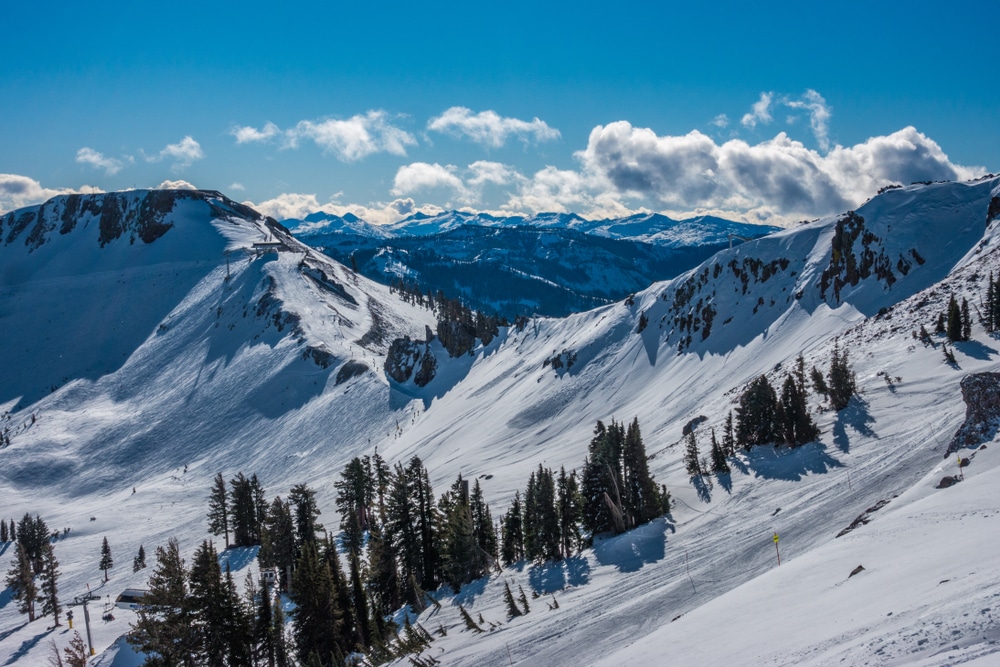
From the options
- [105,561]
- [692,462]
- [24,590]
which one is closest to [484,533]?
[692,462]

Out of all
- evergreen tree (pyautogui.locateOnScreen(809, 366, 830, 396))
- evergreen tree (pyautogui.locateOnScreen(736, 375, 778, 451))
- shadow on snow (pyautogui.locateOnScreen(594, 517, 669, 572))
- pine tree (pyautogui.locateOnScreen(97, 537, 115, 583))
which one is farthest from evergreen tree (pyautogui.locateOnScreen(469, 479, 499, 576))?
pine tree (pyautogui.locateOnScreen(97, 537, 115, 583))

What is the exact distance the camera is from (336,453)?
98125 millimetres

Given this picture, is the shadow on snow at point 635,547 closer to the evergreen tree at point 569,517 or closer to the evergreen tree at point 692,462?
the evergreen tree at point 569,517

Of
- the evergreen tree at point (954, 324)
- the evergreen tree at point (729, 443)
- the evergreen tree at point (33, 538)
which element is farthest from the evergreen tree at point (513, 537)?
the evergreen tree at point (33, 538)

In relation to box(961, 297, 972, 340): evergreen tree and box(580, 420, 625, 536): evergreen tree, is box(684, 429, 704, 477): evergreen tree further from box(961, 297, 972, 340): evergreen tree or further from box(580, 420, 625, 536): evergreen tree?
box(961, 297, 972, 340): evergreen tree

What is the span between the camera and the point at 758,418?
43688mm

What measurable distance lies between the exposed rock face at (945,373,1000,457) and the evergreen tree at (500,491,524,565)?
25.6 m

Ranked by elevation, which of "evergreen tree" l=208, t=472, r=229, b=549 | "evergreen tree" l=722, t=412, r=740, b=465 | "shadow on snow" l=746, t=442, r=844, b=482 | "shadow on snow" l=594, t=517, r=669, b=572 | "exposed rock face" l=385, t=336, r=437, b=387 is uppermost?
"exposed rock face" l=385, t=336, r=437, b=387

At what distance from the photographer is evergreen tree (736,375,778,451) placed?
4250 cm

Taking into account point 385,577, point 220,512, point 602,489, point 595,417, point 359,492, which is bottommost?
point 385,577

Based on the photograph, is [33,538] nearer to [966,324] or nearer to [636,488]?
[636,488]

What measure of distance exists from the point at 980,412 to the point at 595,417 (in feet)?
183

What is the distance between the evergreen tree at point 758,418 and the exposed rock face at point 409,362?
8143 cm

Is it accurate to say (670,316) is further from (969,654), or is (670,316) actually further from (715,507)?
(969,654)
